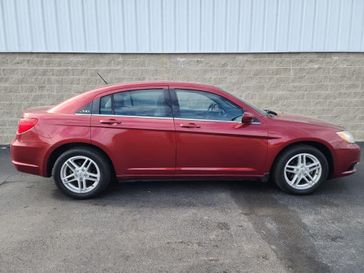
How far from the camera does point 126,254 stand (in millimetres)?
2973

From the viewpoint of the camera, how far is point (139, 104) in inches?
165

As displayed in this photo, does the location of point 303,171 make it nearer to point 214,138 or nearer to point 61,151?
point 214,138

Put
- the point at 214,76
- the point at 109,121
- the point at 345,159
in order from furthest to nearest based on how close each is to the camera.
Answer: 1. the point at 214,76
2. the point at 345,159
3. the point at 109,121

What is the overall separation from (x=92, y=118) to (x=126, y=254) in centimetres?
184

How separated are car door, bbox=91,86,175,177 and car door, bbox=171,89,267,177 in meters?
0.14

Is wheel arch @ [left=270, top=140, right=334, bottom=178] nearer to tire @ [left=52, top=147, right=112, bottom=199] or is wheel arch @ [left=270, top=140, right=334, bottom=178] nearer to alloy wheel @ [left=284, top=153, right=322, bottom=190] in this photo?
alloy wheel @ [left=284, top=153, right=322, bottom=190]

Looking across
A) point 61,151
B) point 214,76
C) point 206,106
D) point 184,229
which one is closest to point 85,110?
point 61,151

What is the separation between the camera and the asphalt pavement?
9.34 feet

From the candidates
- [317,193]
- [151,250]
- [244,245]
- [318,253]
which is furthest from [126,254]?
[317,193]

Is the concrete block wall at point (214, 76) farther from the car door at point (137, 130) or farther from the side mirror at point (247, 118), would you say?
the side mirror at point (247, 118)
